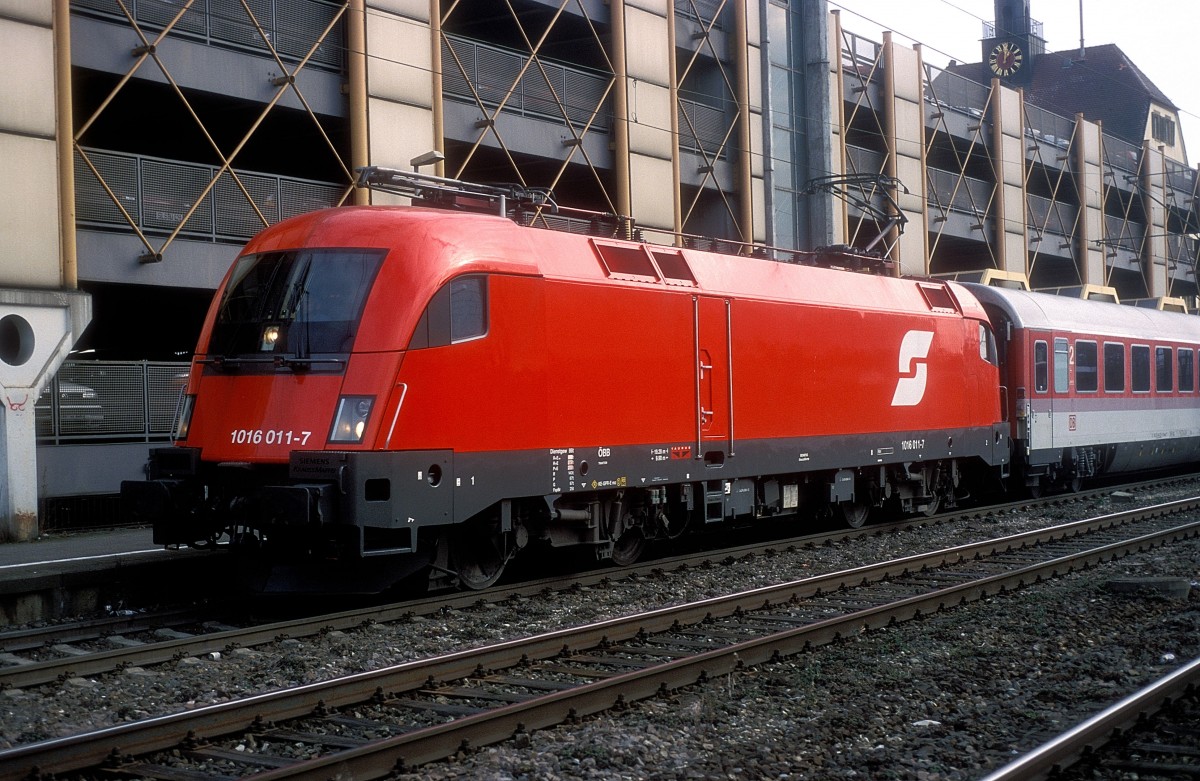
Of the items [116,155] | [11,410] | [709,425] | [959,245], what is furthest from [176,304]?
[959,245]

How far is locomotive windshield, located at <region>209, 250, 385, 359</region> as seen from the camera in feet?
34.1

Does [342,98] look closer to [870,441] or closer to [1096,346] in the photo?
[870,441]

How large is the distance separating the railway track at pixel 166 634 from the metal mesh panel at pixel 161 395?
7.28m

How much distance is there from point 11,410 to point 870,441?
11.2 m

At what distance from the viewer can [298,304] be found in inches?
419

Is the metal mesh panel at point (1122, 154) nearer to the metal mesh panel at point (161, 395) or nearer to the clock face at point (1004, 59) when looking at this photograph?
the clock face at point (1004, 59)

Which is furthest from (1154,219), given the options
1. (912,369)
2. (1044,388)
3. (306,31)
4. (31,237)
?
(31,237)

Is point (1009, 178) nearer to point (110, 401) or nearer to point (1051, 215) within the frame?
point (1051, 215)

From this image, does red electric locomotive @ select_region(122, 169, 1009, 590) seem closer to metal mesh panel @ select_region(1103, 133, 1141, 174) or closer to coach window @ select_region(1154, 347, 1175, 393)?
coach window @ select_region(1154, 347, 1175, 393)

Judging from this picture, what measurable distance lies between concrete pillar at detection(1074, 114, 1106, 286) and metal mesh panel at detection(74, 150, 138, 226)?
34.0 m

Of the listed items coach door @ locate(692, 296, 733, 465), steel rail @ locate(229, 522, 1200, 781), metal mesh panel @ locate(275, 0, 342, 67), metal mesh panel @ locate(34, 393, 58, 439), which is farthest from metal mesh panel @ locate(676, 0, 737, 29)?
steel rail @ locate(229, 522, 1200, 781)

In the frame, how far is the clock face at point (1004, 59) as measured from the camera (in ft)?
178

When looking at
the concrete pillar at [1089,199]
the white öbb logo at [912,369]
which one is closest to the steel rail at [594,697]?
the white öbb logo at [912,369]

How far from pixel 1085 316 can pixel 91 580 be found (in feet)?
59.7
